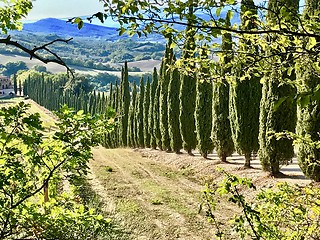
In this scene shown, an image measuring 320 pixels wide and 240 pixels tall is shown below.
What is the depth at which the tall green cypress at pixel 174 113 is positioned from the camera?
24.3 metres

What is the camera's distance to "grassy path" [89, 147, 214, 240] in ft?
33.3

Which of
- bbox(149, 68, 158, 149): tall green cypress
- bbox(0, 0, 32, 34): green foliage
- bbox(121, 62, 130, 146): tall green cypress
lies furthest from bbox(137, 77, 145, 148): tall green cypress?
bbox(0, 0, 32, 34): green foliage

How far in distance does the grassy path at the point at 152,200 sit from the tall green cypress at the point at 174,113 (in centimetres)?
367

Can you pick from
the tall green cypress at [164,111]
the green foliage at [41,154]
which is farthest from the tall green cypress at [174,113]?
the green foliage at [41,154]

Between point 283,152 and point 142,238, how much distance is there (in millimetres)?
6202

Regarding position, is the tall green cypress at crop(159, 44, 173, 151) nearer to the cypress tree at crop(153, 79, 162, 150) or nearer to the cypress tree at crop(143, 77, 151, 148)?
the cypress tree at crop(153, 79, 162, 150)

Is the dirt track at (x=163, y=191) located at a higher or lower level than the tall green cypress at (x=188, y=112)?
lower

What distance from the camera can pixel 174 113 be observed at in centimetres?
2458

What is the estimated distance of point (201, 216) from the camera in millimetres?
11281

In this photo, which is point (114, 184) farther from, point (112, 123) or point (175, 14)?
point (175, 14)

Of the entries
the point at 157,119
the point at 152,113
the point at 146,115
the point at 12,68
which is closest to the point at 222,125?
the point at 157,119

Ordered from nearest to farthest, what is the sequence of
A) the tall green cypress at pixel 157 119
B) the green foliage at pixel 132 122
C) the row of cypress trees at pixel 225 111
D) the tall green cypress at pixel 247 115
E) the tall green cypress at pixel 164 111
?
1. the row of cypress trees at pixel 225 111
2. the tall green cypress at pixel 247 115
3. the tall green cypress at pixel 164 111
4. the tall green cypress at pixel 157 119
5. the green foliage at pixel 132 122

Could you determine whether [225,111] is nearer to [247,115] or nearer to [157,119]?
[247,115]

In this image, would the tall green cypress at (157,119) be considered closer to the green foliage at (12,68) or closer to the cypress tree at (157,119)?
the cypress tree at (157,119)
